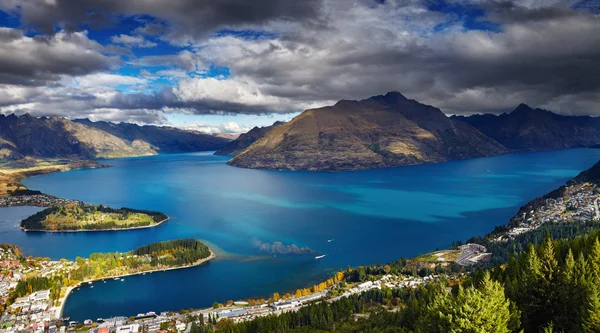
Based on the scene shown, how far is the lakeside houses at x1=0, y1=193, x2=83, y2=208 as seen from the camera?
16724 centimetres

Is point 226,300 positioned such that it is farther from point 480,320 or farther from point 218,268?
point 480,320

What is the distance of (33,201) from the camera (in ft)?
565

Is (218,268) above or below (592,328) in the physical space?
below

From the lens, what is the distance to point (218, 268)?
85.2m

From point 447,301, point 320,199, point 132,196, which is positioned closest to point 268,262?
point 447,301

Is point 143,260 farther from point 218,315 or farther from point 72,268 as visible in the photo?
point 218,315

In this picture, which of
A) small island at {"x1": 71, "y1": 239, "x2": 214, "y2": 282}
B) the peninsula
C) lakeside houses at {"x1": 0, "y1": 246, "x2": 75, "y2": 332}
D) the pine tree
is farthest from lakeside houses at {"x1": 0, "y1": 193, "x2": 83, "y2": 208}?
the pine tree

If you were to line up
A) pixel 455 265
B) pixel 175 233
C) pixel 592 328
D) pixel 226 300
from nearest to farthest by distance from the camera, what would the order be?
pixel 592 328 → pixel 226 300 → pixel 455 265 → pixel 175 233

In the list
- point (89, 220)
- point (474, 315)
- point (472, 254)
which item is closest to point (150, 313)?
point (474, 315)

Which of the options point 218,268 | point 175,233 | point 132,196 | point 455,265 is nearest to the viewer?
point 455,265

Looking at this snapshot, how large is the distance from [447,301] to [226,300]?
54664 millimetres

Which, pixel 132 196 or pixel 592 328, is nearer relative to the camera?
pixel 592 328

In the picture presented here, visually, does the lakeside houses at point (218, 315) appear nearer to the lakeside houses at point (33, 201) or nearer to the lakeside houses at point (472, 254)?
the lakeside houses at point (472, 254)

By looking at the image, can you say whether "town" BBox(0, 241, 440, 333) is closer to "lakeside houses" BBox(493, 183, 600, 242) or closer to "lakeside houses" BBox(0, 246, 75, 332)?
"lakeside houses" BBox(0, 246, 75, 332)
